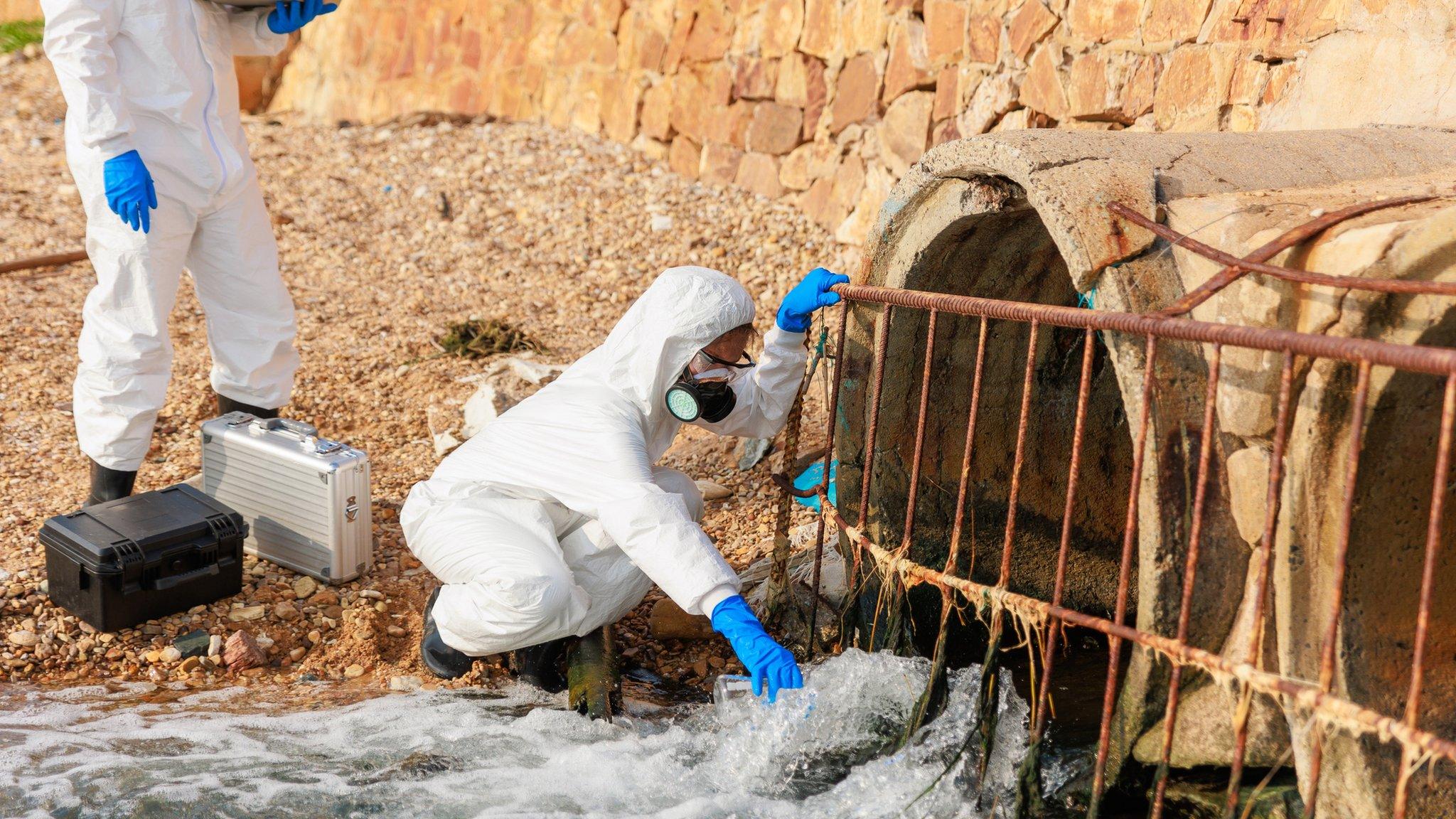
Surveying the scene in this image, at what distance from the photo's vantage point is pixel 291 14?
444 cm

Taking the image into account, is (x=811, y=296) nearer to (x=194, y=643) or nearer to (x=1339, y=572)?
(x=1339, y=572)

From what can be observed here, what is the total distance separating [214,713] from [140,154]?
71.2 inches

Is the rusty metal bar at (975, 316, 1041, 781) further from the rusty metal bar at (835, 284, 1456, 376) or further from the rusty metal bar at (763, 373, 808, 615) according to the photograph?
the rusty metal bar at (763, 373, 808, 615)

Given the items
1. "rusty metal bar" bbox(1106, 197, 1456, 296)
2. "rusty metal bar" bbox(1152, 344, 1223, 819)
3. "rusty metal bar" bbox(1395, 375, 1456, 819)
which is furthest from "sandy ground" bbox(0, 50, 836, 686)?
"rusty metal bar" bbox(1395, 375, 1456, 819)

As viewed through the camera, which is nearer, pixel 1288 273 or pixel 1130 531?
pixel 1288 273

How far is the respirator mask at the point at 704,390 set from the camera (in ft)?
10.5

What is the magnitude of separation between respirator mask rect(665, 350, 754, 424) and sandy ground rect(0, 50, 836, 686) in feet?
2.79

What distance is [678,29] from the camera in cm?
768

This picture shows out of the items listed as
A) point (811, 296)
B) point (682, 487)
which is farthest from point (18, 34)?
point (811, 296)

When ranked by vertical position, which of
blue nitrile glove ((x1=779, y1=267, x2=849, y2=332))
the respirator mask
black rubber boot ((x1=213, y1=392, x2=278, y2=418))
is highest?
blue nitrile glove ((x1=779, y1=267, x2=849, y2=332))

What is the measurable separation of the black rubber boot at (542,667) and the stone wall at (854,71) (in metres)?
2.70

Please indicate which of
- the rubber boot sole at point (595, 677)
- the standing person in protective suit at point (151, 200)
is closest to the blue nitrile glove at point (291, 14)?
the standing person in protective suit at point (151, 200)

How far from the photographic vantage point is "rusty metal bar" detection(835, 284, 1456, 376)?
1.95m

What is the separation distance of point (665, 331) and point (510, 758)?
1.14 m
